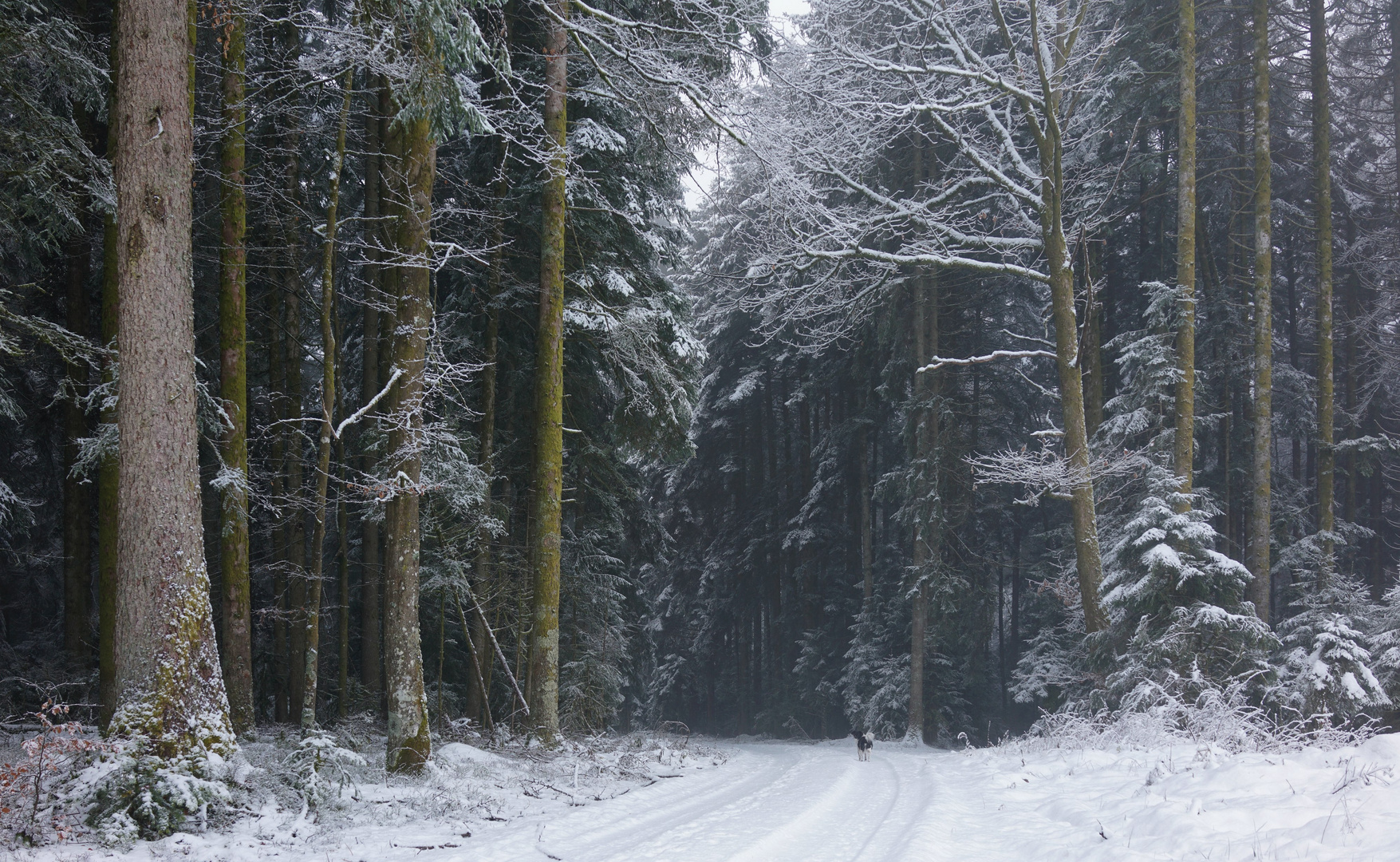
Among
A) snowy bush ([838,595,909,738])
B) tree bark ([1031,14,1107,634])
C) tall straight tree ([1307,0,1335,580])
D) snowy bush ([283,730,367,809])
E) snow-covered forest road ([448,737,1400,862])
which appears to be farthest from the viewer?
snowy bush ([838,595,909,738])

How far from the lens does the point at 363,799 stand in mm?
6598

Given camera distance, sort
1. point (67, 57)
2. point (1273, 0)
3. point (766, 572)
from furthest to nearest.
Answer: point (766, 572) < point (1273, 0) < point (67, 57)

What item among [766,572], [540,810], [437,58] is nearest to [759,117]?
[437,58]

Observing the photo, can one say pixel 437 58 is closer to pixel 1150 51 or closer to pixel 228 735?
pixel 228 735

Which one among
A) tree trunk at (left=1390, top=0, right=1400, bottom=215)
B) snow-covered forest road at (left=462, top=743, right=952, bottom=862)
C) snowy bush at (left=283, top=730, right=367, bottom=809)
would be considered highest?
tree trunk at (left=1390, top=0, right=1400, bottom=215)

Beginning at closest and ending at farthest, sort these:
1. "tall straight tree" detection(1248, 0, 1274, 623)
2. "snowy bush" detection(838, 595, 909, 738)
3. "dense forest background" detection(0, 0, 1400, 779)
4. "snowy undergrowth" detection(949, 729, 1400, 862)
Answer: "snowy undergrowth" detection(949, 729, 1400, 862) < "dense forest background" detection(0, 0, 1400, 779) < "tall straight tree" detection(1248, 0, 1274, 623) < "snowy bush" detection(838, 595, 909, 738)

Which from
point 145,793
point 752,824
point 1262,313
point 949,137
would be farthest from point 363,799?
point 1262,313

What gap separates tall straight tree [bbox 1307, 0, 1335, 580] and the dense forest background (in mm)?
103

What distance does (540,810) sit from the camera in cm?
692

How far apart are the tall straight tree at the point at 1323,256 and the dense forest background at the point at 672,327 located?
10cm

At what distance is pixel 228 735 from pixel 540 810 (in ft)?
8.61

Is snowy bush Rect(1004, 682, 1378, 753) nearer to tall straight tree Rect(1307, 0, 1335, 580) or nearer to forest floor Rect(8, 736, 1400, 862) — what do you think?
forest floor Rect(8, 736, 1400, 862)

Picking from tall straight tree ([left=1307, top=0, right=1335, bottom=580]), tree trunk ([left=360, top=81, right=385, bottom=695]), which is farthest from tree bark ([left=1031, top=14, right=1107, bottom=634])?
tree trunk ([left=360, top=81, right=385, bottom=695])

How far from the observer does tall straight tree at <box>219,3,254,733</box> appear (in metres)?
9.23
